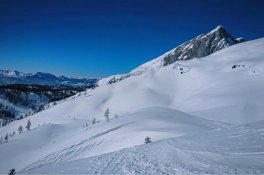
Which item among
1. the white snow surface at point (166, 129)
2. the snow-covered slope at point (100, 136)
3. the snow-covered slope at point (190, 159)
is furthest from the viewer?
the snow-covered slope at point (100, 136)

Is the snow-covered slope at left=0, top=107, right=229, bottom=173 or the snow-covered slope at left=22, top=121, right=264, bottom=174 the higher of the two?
the snow-covered slope at left=22, top=121, right=264, bottom=174

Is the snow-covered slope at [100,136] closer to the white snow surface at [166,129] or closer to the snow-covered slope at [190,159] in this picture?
the white snow surface at [166,129]

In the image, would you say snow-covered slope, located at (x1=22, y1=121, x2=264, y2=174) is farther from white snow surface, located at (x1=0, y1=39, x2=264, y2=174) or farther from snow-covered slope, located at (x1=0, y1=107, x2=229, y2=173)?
snow-covered slope, located at (x1=0, y1=107, x2=229, y2=173)

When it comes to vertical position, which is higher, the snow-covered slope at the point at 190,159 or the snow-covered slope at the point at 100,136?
the snow-covered slope at the point at 190,159

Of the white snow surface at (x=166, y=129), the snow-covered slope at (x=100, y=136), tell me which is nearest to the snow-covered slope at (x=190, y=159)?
the white snow surface at (x=166, y=129)

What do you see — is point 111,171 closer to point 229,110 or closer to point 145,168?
point 145,168

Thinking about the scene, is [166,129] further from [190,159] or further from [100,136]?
[190,159]

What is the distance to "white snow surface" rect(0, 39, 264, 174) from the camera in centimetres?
1808

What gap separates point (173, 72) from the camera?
174 m

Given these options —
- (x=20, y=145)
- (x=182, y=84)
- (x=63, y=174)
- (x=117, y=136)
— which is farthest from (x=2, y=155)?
(x=182, y=84)

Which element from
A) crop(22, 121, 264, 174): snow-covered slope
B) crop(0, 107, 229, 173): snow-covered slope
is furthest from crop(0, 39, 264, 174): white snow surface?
crop(0, 107, 229, 173): snow-covered slope

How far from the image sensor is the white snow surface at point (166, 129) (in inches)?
712

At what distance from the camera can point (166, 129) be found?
42.6 metres

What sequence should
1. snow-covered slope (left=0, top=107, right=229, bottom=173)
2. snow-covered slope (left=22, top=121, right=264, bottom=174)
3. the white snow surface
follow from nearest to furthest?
1. snow-covered slope (left=22, top=121, right=264, bottom=174)
2. the white snow surface
3. snow-covered slope (left=0, top=107, right=229, bottom=173)
